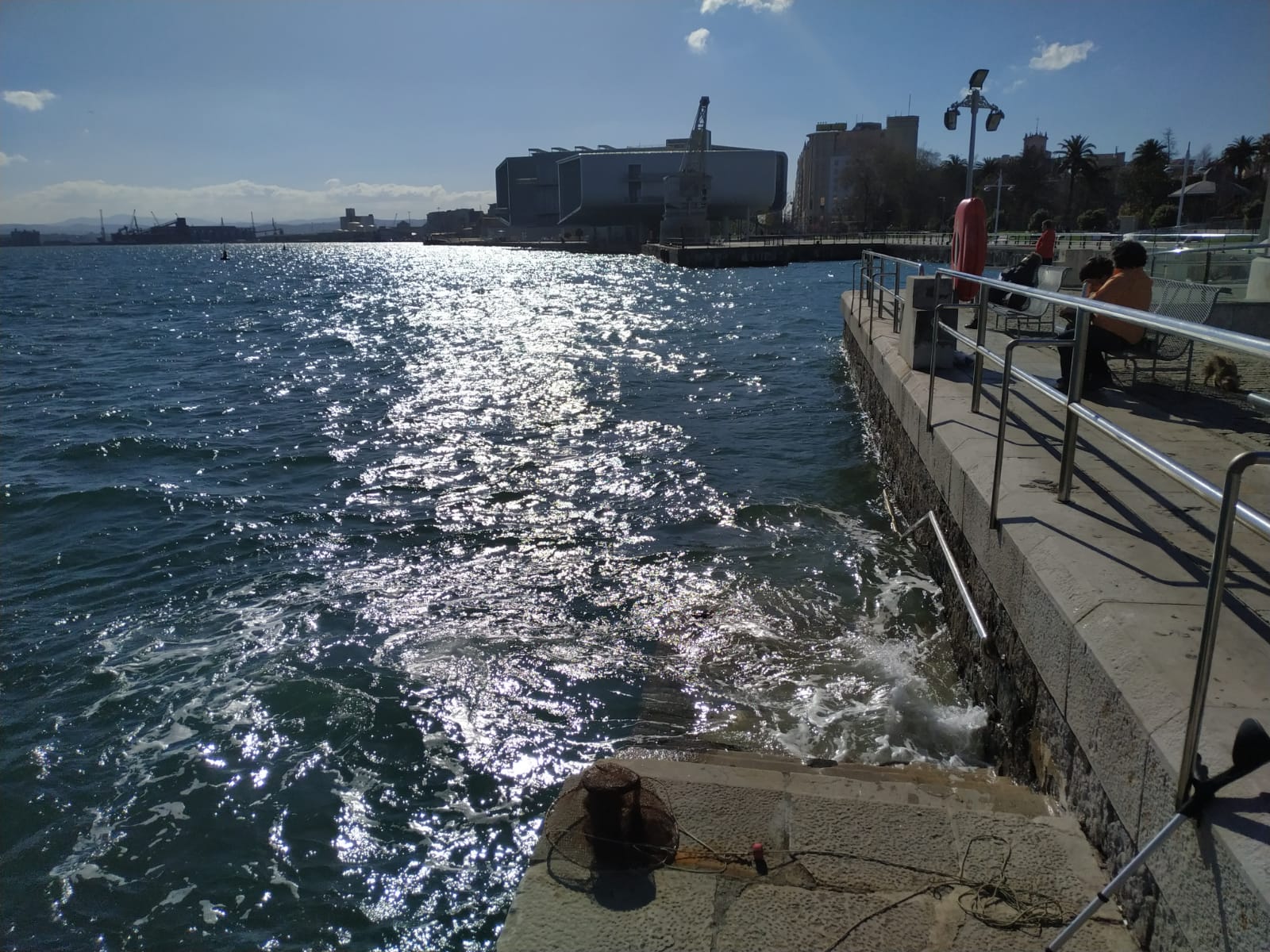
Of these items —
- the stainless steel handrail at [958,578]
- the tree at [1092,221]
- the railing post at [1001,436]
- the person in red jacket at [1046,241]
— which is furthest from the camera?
the tree at [1092,221]

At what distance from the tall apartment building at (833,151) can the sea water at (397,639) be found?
444 ft

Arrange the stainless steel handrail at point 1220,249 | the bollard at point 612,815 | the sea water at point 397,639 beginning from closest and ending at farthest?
the bollard at point 612,815
the sea water at point 397,639
the stainless steel handrail at point 1220,249

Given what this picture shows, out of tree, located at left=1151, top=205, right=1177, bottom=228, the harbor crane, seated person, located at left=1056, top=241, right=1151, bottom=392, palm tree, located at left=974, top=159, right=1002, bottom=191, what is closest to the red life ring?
seated person, located at left=1056, top=241, right=1151, bottom=392

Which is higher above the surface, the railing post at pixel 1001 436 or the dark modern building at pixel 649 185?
the dark modern building at pixel 649 185

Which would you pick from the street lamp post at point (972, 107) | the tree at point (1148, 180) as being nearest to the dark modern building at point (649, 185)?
the tree at point (1148, 180)

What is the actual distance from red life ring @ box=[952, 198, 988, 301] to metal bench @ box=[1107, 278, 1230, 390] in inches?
66.7

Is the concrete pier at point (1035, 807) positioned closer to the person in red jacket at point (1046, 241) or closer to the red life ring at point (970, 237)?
the red life ring at point (970, 237)

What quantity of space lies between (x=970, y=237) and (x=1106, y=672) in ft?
22.7

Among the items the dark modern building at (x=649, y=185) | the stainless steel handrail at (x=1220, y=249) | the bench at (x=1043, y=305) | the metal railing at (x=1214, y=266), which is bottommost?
the bench at (x=1043, y=305)

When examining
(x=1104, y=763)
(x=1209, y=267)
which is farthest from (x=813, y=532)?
(x=1209, y=267)

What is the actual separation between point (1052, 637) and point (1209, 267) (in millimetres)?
10287

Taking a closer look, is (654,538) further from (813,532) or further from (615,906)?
(615,906)

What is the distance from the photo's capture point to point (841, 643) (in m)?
5.62

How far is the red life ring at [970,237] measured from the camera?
8.62 metres
